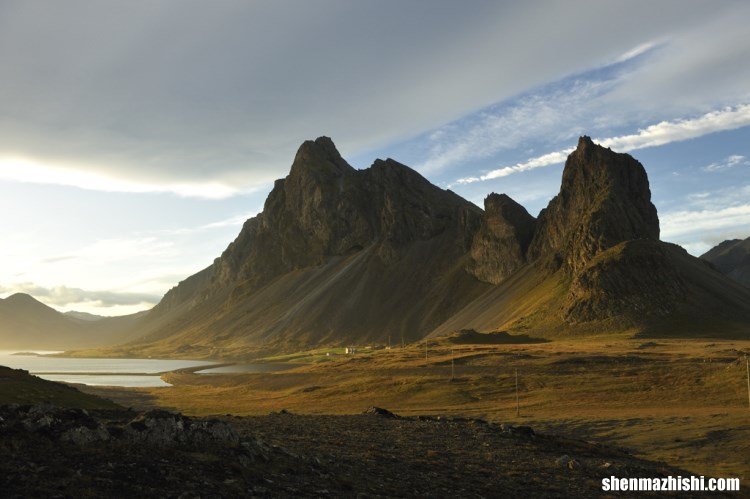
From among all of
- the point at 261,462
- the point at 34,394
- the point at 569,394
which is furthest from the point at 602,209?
the point at 261,462

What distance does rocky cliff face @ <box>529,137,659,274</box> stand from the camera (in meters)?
171

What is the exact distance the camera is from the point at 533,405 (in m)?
54.8

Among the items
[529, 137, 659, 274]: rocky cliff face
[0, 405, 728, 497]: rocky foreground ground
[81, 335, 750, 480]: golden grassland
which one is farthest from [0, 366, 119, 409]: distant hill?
[529, 137, 659, 274]: rocky cliff face

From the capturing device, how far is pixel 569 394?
→ 197ft

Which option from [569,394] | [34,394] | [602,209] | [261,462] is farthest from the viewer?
[602,209]

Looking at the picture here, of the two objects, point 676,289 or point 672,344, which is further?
point 676,289

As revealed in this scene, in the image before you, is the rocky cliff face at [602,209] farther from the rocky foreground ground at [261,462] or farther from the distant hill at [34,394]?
the rocky foreground ground at [261,462]


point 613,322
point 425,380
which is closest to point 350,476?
point 425,380

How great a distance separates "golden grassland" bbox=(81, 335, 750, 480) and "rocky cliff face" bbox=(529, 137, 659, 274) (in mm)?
65861

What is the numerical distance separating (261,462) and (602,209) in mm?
172439

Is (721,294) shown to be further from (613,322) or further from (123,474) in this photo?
(123,474)

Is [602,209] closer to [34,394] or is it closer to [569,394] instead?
[569,394]

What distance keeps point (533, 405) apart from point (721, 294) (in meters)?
125

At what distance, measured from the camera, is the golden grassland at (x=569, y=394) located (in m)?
36.2
